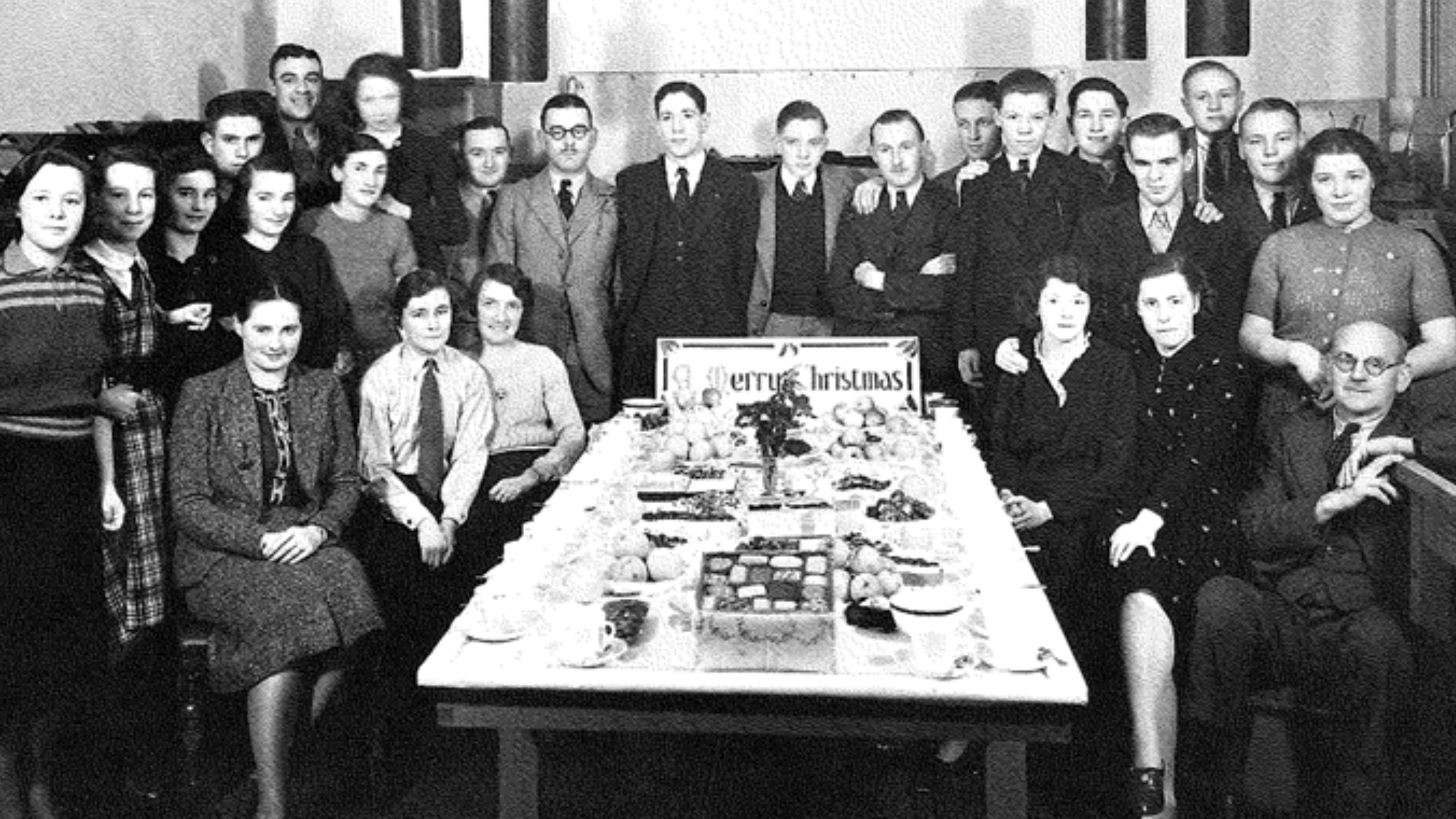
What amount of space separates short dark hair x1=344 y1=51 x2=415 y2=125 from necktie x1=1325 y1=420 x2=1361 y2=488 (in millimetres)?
3078

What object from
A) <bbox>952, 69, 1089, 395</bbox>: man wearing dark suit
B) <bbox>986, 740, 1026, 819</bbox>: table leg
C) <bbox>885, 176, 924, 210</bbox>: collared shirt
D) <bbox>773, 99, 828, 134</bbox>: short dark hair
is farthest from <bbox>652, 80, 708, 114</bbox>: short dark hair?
<bbox>986, 740, 1026, 819</bbox>: table leg

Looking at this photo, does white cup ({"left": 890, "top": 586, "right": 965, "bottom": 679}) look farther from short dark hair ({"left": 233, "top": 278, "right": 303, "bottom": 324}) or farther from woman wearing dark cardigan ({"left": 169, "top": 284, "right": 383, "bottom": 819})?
short dark hair ({"left": 233, "top": 278, "right": 303, "bottom": 324})

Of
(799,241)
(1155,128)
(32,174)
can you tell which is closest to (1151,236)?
(1155,128)

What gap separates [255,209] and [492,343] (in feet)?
2.54

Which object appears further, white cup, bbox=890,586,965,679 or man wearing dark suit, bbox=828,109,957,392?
man wearing dark suit, bbox=828,109,957,392

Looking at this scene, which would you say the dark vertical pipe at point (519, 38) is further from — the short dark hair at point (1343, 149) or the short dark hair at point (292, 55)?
the short dark hair at point (1343, 149)

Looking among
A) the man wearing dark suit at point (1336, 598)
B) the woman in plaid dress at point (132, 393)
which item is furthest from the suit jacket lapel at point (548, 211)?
the man wearing dark suit at point (1336, 598)

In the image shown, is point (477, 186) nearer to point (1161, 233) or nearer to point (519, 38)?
point (519, 38)

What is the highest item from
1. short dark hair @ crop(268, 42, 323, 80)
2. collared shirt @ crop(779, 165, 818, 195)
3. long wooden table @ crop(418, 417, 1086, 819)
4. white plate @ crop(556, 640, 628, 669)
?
short dark hair @ crop(268, 42, 323, 80)

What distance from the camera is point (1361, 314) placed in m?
4.43

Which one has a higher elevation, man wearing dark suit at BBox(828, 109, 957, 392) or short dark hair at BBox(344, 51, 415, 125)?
short dark hair at BBox(344, 51, 415, 125)

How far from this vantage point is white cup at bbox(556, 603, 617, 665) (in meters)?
2.65

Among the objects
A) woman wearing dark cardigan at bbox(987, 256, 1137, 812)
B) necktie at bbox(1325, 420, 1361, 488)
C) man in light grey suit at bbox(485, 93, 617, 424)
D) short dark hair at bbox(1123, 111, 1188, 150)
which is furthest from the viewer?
man in light grey suit at bbox(485, 93, 617, 424)

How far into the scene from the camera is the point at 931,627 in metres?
2.62
